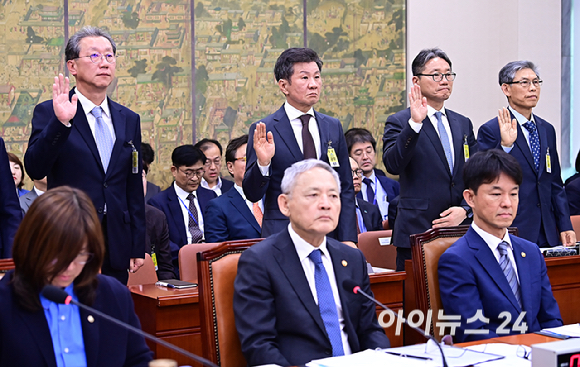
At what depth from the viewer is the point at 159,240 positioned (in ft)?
15.0

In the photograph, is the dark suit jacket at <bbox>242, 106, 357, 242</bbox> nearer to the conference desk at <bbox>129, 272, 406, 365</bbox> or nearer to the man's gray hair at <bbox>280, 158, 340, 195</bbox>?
the conference desk at <bbox>129, 272, 406, 365</bbox>

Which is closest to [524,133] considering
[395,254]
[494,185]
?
[395,254]

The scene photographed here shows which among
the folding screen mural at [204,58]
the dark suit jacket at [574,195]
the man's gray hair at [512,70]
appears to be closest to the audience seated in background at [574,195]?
the dark suit jacket at [574,195]

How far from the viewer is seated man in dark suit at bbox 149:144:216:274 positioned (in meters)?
4.94

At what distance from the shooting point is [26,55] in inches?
213

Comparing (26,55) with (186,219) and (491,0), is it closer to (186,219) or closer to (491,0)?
(186,219)

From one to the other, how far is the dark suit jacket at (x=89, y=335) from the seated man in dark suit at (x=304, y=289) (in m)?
0.42

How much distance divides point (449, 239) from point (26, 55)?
3.97m

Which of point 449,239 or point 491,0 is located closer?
point 449,239

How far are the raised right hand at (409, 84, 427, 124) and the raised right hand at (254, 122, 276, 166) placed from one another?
74 centimetres

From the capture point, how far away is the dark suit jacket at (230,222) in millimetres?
4254

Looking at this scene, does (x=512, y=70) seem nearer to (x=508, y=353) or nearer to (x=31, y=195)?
(x=508, y=353)

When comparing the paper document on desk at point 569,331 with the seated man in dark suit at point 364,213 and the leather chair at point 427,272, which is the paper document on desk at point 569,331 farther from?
the seated man in dark suit at point 364,213

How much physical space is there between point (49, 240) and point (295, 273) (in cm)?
88
